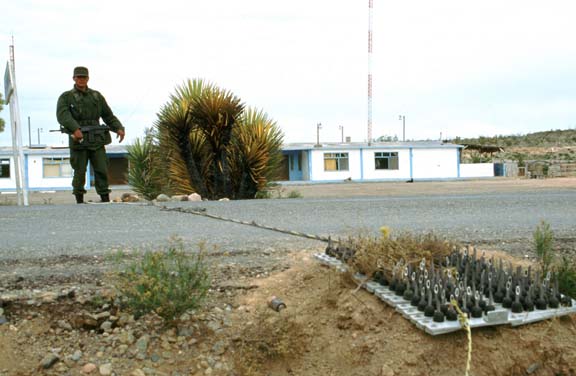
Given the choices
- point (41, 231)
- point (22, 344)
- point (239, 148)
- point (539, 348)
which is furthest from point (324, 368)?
point (239, 148)

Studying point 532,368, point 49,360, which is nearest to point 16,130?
point 49,360

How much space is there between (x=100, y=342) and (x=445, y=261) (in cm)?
209

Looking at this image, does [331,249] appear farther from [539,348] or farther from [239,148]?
[239,148]

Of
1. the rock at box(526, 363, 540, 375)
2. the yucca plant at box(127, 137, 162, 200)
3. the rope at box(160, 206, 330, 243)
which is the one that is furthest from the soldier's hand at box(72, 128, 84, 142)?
the rock at box(526, 363, 540, 375)

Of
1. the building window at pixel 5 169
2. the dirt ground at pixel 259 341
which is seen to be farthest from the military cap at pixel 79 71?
the building window at pixel 5 169

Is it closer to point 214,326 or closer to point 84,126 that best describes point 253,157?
point 84,126

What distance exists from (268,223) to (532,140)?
82240 millimetres

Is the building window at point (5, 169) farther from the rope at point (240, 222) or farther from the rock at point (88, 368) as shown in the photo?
the rock at point (88, 368)

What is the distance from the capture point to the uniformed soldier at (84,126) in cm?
912

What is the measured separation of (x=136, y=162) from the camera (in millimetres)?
13836

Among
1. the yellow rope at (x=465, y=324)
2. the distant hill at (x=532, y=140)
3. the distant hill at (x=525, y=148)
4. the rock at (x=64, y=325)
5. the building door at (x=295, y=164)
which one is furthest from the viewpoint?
the distant hill at (x=532, y=140)

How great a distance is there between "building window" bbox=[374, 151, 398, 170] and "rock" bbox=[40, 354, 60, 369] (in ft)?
135

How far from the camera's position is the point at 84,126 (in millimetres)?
9312

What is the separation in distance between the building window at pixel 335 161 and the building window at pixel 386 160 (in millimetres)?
2192
